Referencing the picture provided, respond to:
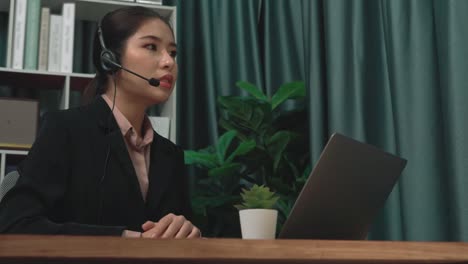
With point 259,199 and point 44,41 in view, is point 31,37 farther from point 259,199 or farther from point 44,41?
point 259,199

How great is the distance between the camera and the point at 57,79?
96.0 inches

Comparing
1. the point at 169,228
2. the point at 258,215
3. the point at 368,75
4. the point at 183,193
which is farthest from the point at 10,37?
the point at 258,215

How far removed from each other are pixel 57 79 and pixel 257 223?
1.62 metres

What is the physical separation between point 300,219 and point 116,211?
56cm

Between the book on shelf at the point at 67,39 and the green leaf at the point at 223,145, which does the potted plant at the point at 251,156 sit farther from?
the book on shelf at the point at 67,39

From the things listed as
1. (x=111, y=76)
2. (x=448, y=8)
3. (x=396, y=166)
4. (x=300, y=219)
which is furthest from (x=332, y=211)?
(x=448, y=8)

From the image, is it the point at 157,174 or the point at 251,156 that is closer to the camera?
the point at 157,174

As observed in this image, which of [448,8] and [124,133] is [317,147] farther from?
[124,133]

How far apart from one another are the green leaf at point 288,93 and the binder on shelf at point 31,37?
36.0 inches

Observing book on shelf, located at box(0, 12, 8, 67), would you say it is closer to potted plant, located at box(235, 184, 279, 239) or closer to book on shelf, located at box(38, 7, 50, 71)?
book on shelf, located at box(38, 7, 50, 71)

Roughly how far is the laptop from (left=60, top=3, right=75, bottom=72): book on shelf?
5.10 feet

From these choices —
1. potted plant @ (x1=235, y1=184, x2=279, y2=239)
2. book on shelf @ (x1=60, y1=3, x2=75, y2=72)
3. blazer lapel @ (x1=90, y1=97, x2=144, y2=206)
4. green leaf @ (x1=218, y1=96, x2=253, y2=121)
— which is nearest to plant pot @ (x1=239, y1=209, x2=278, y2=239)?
potted plant @ (x1=235, y1=184, x2=279, y2=239)

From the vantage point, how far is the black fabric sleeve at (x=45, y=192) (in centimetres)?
113

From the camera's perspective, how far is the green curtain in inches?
76.5
